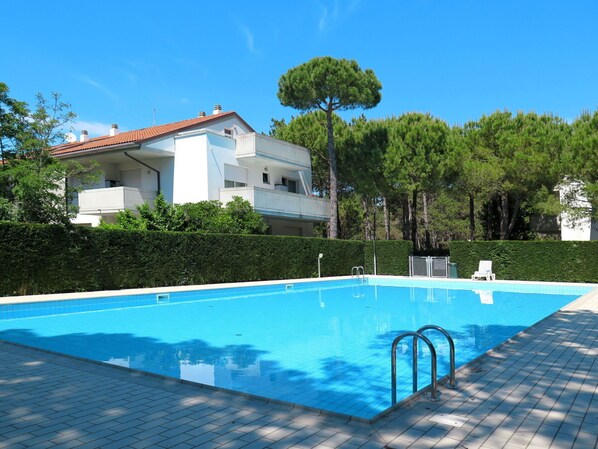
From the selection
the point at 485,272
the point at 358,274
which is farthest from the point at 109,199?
the point at 485,272

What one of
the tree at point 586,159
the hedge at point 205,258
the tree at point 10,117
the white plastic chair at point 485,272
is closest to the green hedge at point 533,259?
the hedge at point 205,258

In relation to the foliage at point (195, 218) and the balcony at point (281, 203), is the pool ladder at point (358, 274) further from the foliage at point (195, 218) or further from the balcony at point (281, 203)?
the foliage at point (195, 218)

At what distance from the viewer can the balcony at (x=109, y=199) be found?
2206cm

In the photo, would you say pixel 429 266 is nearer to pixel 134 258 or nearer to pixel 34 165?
pixel 134 258

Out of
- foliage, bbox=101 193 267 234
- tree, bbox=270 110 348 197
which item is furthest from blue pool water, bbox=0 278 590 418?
tree, bbox=270 110 348 197

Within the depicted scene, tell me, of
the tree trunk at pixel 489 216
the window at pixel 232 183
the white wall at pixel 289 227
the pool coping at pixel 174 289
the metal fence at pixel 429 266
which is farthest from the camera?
the tree trunk at pixel 489 216

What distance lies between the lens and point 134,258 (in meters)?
17.0

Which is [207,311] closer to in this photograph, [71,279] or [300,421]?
[71,279]

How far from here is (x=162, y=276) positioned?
17.9m

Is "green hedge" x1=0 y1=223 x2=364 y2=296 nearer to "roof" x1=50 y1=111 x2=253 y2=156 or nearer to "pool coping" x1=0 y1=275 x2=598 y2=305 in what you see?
"pool coping" x1=0 y1=275 x2=598 y2=305

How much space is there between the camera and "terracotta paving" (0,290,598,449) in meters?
3.74

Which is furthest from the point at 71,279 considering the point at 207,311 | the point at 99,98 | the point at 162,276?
→ the point at 99,98

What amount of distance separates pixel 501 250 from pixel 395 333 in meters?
14.7

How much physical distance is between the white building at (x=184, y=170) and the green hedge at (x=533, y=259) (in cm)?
936
